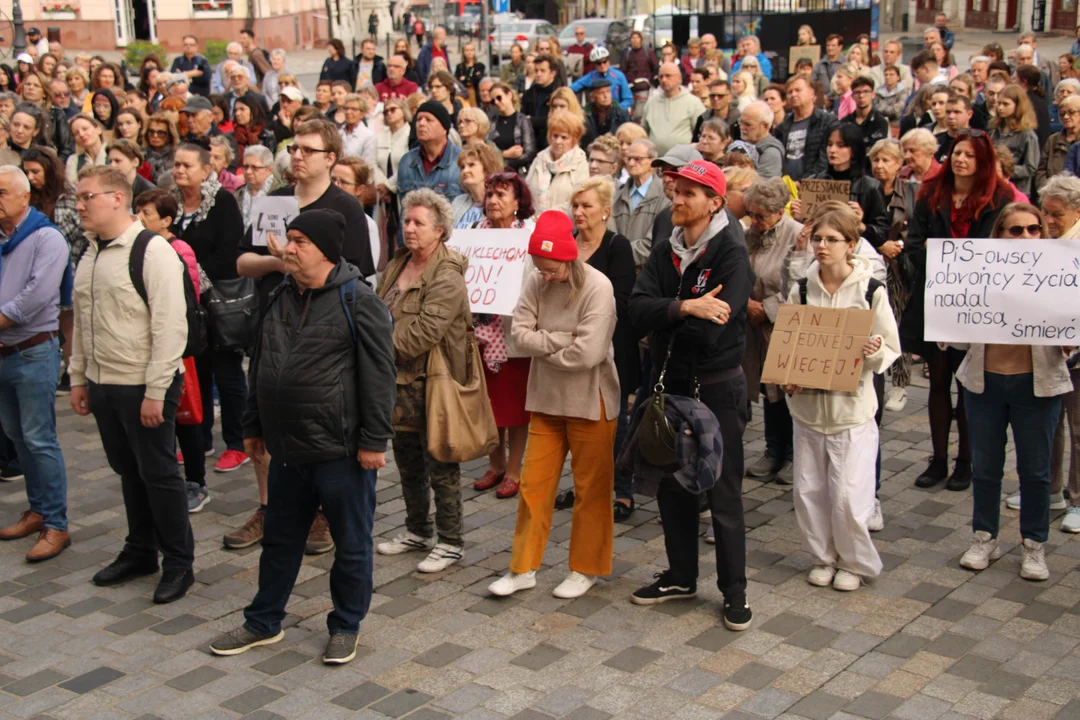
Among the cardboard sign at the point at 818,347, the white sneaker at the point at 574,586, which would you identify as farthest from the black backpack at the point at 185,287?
the cardboard sign at the point at 818,347

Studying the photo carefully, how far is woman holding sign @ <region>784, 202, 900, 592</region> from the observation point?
20.0 feet

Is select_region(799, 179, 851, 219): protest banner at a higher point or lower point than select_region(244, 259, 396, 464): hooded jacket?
higher

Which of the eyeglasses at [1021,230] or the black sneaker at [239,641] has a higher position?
the eyeglasses at [1021,230]

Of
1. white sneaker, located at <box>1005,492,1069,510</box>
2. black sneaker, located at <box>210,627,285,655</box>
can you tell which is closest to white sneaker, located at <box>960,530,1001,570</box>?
white sneaker, located at <box>1005,492,1069,510</box>

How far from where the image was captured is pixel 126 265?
603cm

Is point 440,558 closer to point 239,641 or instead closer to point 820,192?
point 239,641

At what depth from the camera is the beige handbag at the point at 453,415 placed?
640cm

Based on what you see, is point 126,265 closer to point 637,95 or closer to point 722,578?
point 722,578

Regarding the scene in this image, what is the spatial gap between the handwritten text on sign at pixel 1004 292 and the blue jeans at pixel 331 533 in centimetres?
300

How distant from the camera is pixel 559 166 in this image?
29.3ft

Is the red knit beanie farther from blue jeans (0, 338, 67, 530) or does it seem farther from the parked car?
the parked car

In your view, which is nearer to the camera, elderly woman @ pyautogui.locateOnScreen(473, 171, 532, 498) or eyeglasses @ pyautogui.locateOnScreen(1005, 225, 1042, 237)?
eyeglasses @ pyautogui.locateOnScreen(1005, 225, 1042, 237)

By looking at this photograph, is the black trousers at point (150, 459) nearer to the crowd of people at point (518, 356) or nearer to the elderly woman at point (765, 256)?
the crowd of people at point (518, 356)

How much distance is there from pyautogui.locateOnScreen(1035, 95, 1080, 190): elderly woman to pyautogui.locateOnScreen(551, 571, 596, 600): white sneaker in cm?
619
